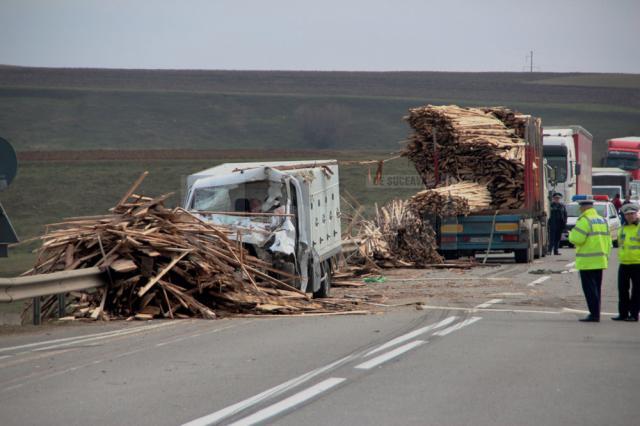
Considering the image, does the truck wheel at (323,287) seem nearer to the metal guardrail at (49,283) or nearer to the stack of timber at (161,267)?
the stack of timber at (161,267)

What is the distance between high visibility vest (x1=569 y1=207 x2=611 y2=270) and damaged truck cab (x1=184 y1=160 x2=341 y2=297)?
169 inches

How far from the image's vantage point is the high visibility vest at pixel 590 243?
1446 centimetres

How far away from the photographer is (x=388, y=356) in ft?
36.0

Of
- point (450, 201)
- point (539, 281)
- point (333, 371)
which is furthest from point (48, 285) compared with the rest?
point (450, 201)

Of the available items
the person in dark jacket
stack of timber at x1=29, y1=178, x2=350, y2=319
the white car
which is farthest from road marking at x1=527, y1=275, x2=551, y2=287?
the white car

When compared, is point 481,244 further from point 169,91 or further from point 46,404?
point 169,91

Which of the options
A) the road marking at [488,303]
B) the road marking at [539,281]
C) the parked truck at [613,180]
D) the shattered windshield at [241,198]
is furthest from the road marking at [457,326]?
the parked truck at [613,180]

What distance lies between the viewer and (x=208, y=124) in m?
99.4

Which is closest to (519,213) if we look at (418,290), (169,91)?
(418,290)

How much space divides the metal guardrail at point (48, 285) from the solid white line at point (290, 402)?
5.42 m

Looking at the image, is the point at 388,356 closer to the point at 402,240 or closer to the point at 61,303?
the point at 61,303

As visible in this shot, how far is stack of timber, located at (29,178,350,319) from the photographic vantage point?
1484 centimetres

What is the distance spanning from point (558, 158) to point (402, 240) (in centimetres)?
1228

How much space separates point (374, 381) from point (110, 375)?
7.88 feet
